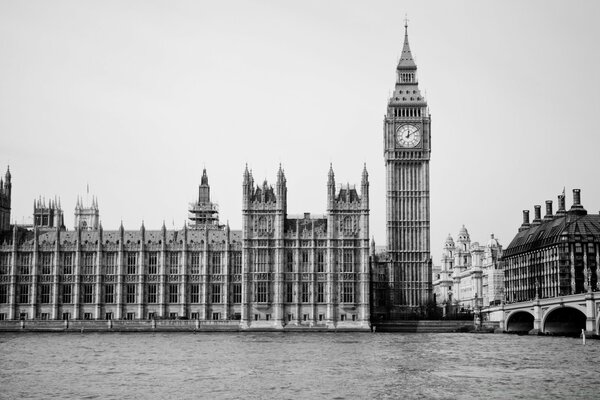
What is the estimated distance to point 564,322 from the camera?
132 metres

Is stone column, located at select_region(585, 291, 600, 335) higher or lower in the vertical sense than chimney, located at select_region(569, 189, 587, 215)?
lower

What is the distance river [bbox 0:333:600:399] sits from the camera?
6266 cm

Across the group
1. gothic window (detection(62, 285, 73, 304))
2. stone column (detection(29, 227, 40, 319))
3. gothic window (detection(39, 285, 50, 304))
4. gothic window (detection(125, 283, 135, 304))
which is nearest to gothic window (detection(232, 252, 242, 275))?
gothic window (detection(125, 283, 135, 304))

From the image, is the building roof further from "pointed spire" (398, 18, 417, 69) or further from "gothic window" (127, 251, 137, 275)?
"gothic window" (127, 251, 137, 275)

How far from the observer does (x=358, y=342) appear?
110875 mm

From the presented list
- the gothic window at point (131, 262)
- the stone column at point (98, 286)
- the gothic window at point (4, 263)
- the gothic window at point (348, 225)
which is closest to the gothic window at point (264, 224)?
the gothic window at point (348, 225)

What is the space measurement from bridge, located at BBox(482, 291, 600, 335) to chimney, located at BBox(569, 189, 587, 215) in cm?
2021

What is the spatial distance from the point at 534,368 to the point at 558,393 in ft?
49.3

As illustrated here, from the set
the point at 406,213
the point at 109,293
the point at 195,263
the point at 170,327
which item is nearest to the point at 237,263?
the point at 195,263

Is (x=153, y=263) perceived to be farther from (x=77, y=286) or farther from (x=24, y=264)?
(x=24, y=264)

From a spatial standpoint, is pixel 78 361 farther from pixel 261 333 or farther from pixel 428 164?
pixel 428 164

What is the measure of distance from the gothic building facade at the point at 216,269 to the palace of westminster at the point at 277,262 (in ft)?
0.50

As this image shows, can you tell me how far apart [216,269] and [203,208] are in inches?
1153

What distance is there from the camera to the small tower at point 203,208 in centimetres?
17549
